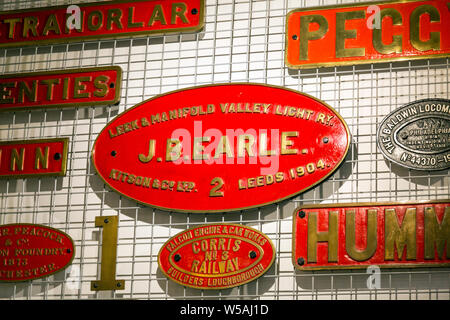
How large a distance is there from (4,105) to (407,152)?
1954mm

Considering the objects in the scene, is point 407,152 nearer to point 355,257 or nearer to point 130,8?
point 355,257

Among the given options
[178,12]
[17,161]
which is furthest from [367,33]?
[17,161]

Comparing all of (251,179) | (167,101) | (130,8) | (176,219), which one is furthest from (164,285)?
(130,8)

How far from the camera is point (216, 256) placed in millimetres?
3416

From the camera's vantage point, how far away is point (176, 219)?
11.6 feet

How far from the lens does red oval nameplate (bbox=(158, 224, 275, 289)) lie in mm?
3346

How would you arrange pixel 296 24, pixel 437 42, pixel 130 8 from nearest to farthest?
1. pixel 437 42
2. pixel 296 24
3. pixel 130 8

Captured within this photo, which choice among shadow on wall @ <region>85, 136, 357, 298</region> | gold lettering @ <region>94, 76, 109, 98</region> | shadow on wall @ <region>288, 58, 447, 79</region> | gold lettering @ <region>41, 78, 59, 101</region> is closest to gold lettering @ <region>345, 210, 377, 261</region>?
shadow on wall @ <region>85, 136, 357, 298</region>

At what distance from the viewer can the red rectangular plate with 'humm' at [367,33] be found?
134 inches

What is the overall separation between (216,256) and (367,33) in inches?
46.3

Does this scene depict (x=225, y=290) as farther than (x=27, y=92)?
No

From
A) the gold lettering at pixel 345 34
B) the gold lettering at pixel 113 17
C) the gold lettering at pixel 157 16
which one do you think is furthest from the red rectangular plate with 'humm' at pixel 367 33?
the gold lettering at pixel 113 17

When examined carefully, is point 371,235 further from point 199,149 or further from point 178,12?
point 178,12

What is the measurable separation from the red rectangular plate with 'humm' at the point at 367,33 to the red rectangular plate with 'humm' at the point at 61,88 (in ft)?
2.89
